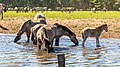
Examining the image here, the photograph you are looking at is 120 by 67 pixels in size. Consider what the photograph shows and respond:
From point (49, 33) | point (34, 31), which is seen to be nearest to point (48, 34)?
point (49, 33)

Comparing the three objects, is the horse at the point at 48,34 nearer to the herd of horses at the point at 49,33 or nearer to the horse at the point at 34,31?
the herd of horses at the point at 49,33

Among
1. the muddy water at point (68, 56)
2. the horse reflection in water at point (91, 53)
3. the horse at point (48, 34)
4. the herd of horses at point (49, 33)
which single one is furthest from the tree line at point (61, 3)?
the horse reflection in water at point (91, 53)

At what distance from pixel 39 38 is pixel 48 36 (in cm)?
43

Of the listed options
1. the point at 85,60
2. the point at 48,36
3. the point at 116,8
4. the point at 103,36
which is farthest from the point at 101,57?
the point at 116,8

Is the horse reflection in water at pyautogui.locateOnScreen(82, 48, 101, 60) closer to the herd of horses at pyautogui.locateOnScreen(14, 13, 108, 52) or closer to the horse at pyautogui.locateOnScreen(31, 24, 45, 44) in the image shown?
the herd of horses at pyautogui.locateOnScreen(14, 13, 108, 52)

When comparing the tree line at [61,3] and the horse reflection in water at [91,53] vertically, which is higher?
the horse reflection in water at [91,53]

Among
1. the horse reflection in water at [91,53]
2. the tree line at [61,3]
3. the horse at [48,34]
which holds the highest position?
the horse at [48,34]

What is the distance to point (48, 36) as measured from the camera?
17.8 m

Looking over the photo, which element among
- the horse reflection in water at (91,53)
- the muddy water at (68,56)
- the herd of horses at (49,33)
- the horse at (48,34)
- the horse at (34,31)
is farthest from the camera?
the horse at (34,31)

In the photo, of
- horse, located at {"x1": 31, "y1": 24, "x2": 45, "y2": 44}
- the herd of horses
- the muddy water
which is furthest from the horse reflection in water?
horse, located at {"x1": 31, "y1": 24, "x2": 45, "y2": 44}

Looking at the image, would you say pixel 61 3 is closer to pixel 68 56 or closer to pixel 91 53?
pixel 91 53

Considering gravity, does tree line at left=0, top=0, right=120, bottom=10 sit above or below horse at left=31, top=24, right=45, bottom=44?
below

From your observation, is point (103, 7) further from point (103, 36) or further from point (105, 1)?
point (103, 36)

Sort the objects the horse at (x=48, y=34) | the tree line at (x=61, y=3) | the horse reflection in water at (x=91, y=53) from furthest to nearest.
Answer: the tree line at (x=61, y=3), the horse at (x=48, y=34), the horse reflection in water at (x=91, y=53)
